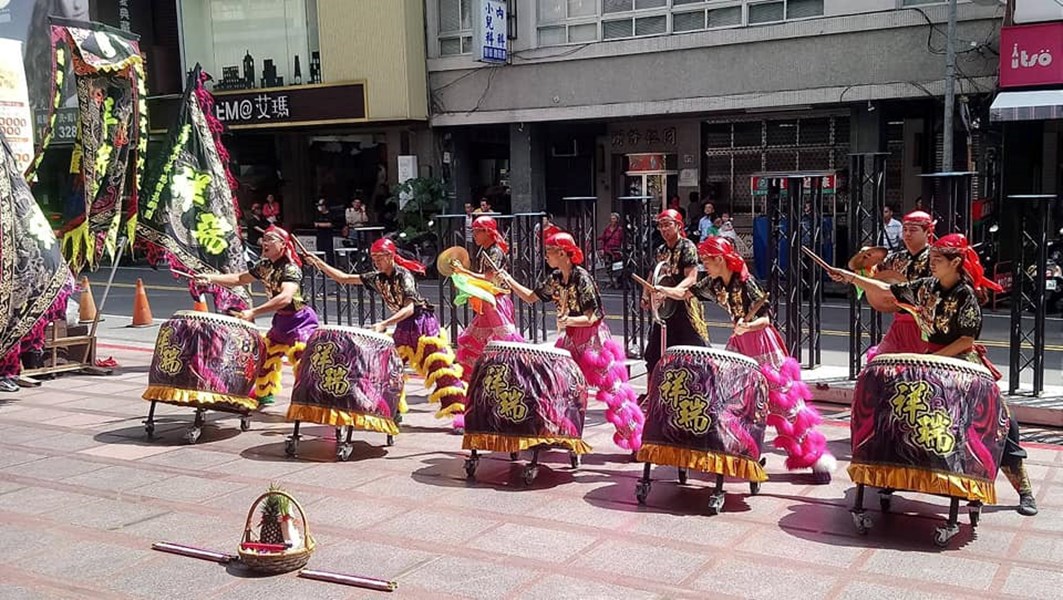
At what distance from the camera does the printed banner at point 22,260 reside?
933 cm

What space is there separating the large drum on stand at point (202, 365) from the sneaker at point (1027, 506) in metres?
5.76

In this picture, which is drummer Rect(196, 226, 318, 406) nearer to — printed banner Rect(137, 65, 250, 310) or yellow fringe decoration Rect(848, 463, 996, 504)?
printed banner Rect(137, 65, 250, 310)

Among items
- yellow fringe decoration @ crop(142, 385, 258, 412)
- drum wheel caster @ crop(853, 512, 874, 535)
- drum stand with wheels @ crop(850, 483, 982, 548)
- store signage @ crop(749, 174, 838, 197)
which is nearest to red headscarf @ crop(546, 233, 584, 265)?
drum stand with wheels @ crop(850, 483, 982, 548)

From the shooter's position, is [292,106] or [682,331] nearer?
[682,331]

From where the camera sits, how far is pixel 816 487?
6742 mm

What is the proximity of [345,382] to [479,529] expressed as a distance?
196 centimetres

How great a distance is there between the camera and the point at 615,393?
292 inches

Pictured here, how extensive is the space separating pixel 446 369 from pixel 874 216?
4.25 meters

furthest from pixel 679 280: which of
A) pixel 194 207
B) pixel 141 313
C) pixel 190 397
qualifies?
pixel 141 313

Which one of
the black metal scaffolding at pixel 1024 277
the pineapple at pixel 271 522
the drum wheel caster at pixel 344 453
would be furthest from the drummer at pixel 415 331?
the black metal scaffolding at pixel 1024 277

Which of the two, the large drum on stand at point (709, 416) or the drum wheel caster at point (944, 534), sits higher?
the large drum on stand at point (709, 416)

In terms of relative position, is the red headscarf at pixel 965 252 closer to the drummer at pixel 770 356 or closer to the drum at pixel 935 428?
the drum at pixel 935 428

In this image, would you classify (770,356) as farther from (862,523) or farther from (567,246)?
(567,246)

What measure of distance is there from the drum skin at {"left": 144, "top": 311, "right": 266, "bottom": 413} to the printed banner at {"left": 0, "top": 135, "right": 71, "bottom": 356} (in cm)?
209
